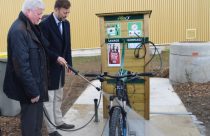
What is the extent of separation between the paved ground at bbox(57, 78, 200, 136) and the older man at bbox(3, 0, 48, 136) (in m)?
1.36

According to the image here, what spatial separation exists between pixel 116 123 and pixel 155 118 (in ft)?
8.28

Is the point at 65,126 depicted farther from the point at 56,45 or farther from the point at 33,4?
the point at 33,4

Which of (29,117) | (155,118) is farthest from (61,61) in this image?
(155,118)

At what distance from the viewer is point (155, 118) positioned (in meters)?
6.43

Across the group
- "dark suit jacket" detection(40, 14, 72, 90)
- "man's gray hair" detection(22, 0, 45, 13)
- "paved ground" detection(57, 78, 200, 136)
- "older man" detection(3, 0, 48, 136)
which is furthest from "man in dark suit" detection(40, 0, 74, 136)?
"man's gray hair" detection(22, 0, 45, 13)

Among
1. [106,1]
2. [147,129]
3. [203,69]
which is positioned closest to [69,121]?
[147,129]

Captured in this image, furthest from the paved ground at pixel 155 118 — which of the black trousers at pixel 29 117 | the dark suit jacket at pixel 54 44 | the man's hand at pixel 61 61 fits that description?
the black trousers at pixel 29 117

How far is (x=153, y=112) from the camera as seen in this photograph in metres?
6.79

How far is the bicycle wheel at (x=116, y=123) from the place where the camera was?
397cm

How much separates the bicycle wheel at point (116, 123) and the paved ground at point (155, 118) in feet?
3.01

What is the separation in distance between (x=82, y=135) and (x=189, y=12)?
30.3ft

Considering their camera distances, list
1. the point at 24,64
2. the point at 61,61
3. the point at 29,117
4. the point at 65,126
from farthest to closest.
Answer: the point at 65,126 → the point at 61,61 → the point at 29,117 → the point at 24,64

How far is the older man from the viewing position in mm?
3965

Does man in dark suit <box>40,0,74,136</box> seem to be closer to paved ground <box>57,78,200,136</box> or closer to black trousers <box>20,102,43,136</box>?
paved ground <box>57,78,200,136</box>
